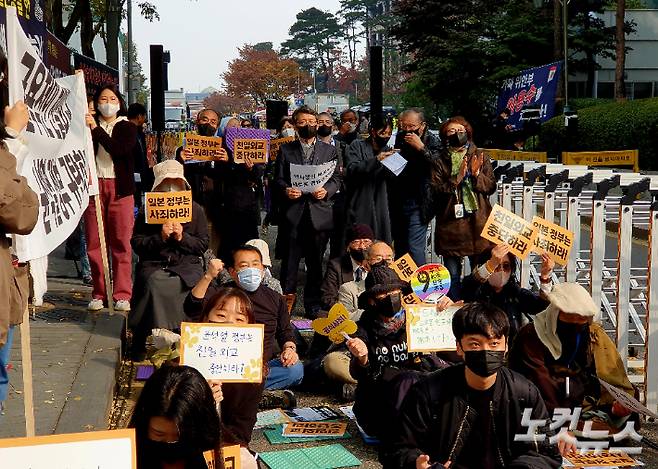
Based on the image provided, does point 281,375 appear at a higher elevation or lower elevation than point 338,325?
lower

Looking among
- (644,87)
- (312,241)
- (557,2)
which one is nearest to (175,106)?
(644,87)

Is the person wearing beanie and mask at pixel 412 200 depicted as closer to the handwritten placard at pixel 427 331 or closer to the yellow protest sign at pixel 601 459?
the handwritten placard at pixel 427 331

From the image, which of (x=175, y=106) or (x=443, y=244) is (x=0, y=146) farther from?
(x=175, y=106)

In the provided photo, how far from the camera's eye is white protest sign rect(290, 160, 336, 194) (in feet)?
32.1

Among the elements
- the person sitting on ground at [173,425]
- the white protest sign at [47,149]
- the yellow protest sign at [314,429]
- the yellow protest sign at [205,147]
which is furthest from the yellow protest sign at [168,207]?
the person sitting on ground at [173,425]

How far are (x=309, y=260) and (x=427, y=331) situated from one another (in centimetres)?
446

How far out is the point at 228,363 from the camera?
4859 millimetres

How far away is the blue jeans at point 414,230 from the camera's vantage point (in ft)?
31.8

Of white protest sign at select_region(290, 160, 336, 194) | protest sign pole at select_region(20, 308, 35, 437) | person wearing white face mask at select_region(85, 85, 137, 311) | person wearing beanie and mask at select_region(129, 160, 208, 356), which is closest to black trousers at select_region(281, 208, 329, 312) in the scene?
white protest sign at select_region(290, 160, 336, 194)

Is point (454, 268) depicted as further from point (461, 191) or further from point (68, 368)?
point (68, 368)

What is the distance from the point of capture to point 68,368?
7.05 meters

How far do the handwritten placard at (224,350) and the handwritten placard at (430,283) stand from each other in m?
1.55

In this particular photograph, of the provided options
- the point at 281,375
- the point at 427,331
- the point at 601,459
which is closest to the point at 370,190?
the point at 281,375

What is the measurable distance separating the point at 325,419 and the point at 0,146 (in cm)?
304
